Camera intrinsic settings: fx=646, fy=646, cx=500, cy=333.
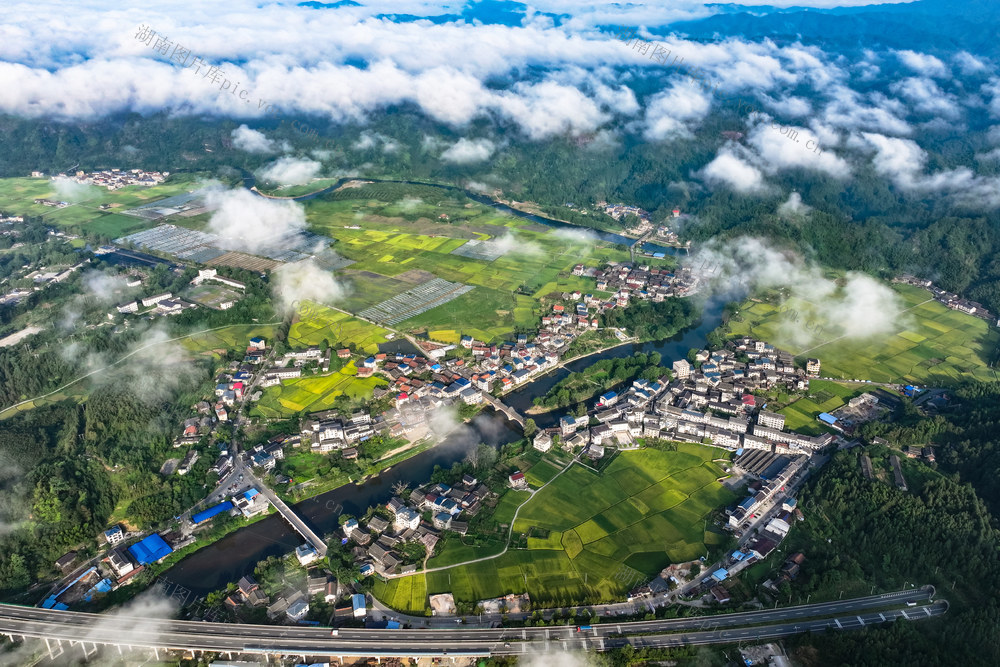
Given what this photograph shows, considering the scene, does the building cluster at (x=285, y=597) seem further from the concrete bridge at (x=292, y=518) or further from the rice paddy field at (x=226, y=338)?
the rice paddy field at (x=226, y=338)

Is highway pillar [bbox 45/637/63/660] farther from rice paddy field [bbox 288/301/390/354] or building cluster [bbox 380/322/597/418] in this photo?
rice paddy field [bbox 288/301/390/354]

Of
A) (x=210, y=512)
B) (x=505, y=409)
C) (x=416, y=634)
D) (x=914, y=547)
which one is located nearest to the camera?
(x=416, y=634)

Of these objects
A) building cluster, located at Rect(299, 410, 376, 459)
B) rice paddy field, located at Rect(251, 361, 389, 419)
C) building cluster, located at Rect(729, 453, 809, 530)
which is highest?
building cluster, located at Rect(729, 453, 809, 530)

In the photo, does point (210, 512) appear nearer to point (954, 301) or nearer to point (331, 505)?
point (331, 505)

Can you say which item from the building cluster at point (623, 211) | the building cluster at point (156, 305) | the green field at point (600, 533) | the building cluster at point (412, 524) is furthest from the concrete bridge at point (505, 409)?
the building cluster at point (623, 211)

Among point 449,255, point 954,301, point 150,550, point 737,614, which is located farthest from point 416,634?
point 954,301

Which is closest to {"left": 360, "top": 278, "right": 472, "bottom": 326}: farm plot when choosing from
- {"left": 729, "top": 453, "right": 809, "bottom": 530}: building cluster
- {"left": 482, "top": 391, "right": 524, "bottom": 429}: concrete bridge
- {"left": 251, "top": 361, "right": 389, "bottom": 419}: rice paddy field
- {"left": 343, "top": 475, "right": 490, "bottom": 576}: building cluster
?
{"left": 251, "top": 361, "right": 389, "bottom": 419}: rice paddy field
